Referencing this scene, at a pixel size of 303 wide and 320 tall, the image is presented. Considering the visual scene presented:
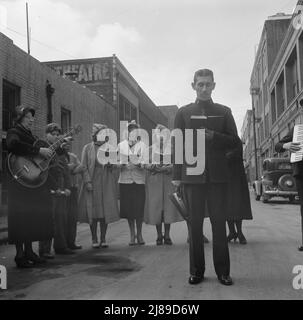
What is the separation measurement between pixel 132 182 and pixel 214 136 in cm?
303

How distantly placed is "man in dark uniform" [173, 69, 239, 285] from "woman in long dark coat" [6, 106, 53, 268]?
70.6 inches

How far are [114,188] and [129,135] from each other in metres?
0.79

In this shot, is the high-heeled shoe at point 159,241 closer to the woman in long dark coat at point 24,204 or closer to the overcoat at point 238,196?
the overcoat at point 238,196

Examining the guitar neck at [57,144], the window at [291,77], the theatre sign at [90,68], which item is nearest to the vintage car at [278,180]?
the window at [291,77]

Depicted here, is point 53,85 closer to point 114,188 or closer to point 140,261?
point 114,188

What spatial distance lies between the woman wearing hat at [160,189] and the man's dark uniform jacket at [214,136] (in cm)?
263

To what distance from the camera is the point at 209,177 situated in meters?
3.88

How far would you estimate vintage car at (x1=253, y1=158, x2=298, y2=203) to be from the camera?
55.1ft

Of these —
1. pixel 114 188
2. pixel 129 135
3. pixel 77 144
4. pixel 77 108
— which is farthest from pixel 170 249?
pixel 77 108

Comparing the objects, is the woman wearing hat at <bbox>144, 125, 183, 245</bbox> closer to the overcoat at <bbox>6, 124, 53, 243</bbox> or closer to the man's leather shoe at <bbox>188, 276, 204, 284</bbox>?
the overcoat at <bbox>6, 124, 53, 243</bbox>

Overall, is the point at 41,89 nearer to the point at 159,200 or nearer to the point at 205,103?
the point at 159,200

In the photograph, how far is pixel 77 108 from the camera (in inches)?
526

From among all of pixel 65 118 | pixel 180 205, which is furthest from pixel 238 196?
pixel 65 118

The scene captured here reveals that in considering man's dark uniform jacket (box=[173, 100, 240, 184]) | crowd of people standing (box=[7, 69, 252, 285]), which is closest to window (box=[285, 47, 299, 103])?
crowd of people standing (box=[7, 69, 252, 285])
